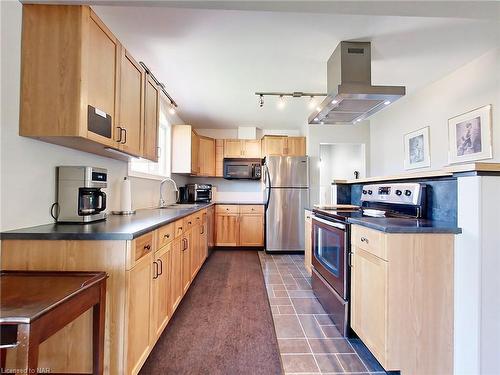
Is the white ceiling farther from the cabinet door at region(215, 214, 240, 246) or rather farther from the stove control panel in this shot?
the cabinet door at region(215, 214, 240, 246)

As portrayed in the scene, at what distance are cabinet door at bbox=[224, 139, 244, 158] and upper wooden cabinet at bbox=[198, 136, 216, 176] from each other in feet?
0.87

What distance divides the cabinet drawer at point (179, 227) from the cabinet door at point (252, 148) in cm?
288

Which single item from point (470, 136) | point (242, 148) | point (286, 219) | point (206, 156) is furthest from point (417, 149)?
point (206, 156)

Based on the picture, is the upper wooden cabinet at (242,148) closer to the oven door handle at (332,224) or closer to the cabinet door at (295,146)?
the cabinet door at (295,146)

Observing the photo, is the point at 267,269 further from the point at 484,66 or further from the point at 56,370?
the point at 484,66

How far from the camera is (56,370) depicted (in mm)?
1236

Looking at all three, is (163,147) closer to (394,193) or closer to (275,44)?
(275,44)

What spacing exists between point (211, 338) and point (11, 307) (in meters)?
1.38

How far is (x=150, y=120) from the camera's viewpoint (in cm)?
239

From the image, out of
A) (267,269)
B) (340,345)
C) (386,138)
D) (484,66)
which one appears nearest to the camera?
(340,345)

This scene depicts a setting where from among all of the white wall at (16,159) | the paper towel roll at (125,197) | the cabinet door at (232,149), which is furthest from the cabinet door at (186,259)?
the cabinet door at (232,149)

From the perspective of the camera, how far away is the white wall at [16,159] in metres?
1.28

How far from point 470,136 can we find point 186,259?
3290 mm

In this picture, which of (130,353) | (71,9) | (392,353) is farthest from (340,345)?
(71,9)
